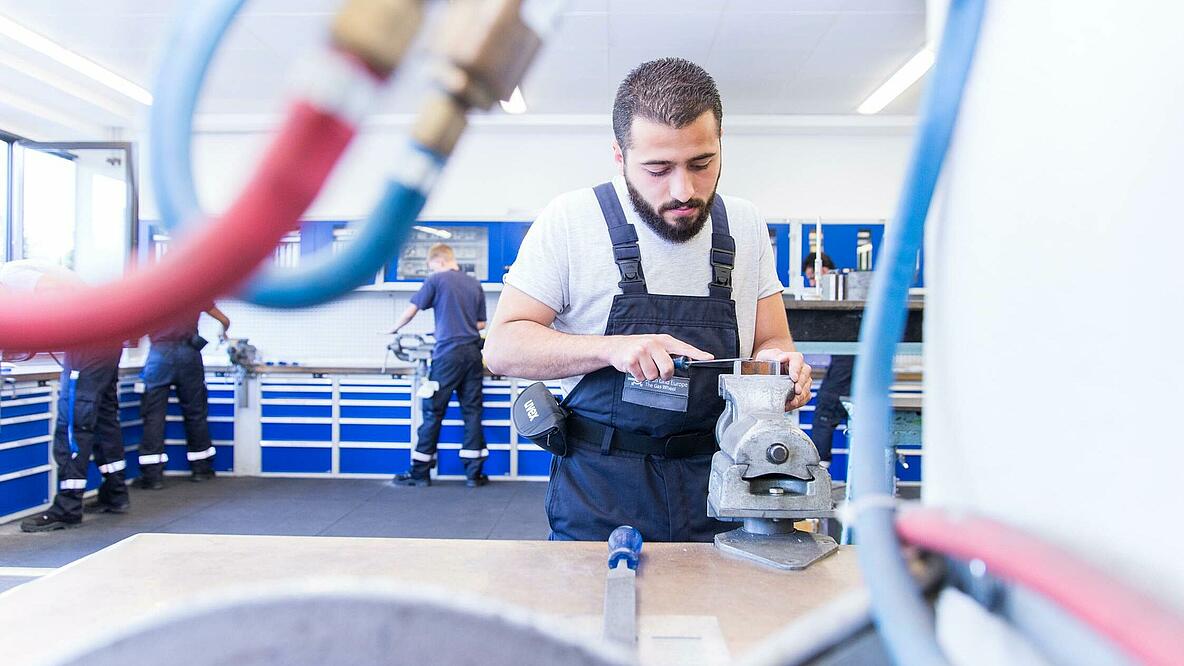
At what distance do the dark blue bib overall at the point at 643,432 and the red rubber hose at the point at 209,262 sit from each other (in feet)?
4.31

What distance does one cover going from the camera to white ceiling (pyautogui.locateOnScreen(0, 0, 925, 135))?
450 cm

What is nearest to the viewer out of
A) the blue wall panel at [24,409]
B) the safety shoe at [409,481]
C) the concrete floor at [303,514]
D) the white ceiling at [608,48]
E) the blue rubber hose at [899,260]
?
the blue rubber hose at [899,260]

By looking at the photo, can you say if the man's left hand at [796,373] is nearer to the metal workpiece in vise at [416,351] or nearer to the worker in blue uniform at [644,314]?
the worker in blue uniform at [644,314]

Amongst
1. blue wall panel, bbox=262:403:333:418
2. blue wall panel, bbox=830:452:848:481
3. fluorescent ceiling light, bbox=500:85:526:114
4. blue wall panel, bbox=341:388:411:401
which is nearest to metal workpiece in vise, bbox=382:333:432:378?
blue wall panel, bbox=341:388:411:401

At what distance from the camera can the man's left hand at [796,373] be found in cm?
139

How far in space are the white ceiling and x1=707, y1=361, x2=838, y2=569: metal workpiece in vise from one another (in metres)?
3.61

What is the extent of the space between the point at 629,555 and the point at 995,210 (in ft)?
2.33

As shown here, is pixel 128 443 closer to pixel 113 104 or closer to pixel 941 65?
pixel 113 104

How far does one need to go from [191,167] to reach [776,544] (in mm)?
1014

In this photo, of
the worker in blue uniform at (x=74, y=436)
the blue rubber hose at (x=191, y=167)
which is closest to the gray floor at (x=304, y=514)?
the worker in blue uniform at (x=74, y=436)

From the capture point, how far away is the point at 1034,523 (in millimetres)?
480

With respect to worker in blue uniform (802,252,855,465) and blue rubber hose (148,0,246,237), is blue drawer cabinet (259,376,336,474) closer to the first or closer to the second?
worker in blue uniform (802,252,855,465)

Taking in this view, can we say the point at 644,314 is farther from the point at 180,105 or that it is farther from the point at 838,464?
the point at 838,464

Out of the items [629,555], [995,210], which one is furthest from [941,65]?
[629,555]
